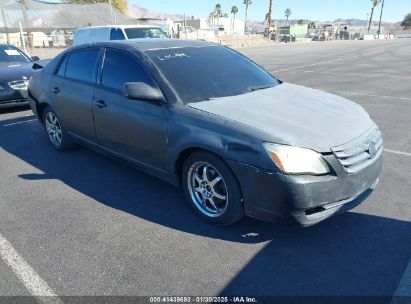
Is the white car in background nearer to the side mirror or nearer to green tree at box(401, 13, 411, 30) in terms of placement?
the side mirror

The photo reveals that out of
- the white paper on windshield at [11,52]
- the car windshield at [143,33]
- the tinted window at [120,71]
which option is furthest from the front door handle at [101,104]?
the car windshield at [143,33]

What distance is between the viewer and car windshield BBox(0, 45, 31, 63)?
9.19 meters

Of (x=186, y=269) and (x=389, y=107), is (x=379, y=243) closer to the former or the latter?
(x=186, y=269)

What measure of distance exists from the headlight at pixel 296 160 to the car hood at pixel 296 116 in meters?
0.05

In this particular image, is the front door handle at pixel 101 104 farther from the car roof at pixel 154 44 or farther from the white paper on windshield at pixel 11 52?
the white paper on windshield at pixel 11 52

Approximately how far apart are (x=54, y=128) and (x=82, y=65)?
1379 millimetres

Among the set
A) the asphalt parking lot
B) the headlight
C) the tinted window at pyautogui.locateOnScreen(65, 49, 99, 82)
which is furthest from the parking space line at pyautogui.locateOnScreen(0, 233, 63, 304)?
the tinted window at pyautogui.locateOnScreen(65, 49, 99, 82)

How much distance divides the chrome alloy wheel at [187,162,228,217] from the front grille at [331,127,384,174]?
3.27 ft

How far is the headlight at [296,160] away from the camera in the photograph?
270 cm

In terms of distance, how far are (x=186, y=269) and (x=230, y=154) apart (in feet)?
3.20

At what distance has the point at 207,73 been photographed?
151 inches

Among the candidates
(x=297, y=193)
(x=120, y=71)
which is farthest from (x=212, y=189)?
(x=120, y=71)

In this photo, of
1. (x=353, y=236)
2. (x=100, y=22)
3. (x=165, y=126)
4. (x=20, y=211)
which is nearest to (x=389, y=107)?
(x=353, y=236)

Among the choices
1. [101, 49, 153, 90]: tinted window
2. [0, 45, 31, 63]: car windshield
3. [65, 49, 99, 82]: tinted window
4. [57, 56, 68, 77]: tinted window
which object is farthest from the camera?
[0, 45, 31, 63]: car windshield
